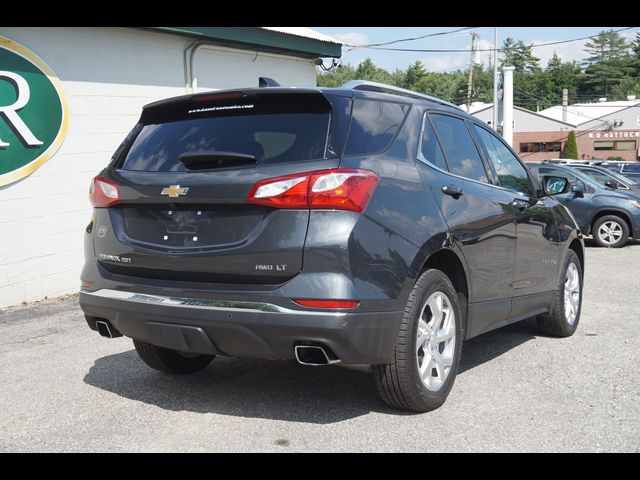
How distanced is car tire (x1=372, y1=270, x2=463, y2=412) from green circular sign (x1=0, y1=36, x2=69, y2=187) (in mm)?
5569

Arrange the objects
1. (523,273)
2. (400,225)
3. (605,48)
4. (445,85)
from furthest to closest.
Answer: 1. (605,48)
2. (445,85)
3. (523,273)
4. (400,225)

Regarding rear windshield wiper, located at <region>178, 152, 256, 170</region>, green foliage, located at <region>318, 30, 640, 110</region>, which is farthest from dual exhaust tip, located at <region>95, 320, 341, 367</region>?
green foliage, located at <region>318, 30, 640, 110</region>

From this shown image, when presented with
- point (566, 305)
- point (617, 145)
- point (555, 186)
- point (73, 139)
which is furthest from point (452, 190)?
point (617, 145)

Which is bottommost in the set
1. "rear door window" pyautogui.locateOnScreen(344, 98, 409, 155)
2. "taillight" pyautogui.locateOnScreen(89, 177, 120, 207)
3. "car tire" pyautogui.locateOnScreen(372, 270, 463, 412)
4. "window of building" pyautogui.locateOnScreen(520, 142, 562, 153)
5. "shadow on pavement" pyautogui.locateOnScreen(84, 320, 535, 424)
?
"window of building" pyautogui.locateOnScreen(520, 142, 562, 153)

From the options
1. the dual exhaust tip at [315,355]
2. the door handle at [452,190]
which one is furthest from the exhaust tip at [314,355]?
the door handle at [452,190]

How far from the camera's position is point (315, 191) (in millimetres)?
3641

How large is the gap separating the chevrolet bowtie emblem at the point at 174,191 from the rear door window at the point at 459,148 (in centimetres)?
170

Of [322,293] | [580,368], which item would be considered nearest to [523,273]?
[580,368]

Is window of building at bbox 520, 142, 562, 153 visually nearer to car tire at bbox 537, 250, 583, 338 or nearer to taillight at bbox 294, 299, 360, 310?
car tire at bbox 537, 250, 583, 338

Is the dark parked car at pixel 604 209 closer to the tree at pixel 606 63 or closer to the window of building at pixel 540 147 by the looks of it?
the window of building at pixel 540 147

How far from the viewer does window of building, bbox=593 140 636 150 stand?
63.8 meters

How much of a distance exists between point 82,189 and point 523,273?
5.65m

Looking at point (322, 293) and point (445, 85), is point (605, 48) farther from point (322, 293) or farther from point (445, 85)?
point (322, 293)

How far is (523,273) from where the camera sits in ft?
17.8
